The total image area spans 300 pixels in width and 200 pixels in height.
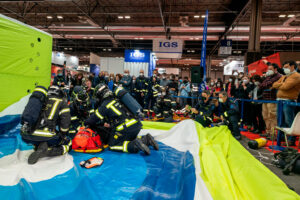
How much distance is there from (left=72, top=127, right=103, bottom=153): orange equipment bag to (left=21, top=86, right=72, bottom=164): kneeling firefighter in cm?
13

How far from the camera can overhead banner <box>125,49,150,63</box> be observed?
14312 millimetres

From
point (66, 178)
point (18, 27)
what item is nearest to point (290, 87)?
point (66, 178)

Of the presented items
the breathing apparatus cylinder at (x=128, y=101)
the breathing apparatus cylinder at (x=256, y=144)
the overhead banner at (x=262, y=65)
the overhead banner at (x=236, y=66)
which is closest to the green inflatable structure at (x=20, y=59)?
the breathing apparatus cylinder at (x=128, y=101)

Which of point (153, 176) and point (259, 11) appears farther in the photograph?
point (259, 11)

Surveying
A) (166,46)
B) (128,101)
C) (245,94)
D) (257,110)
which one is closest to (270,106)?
(257,110)

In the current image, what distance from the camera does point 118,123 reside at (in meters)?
3.30

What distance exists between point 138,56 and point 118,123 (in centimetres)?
1176

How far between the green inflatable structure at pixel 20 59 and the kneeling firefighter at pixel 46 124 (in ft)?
6.53

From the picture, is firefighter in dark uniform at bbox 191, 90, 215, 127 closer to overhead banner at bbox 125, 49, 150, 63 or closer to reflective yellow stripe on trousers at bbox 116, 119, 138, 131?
reflective yellow stripe on trousers at bbox 116, 119, 138, 131

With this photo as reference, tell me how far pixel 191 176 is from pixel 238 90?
5.18m

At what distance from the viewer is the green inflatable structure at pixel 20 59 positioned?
4.03 metres

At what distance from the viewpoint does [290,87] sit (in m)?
4.05

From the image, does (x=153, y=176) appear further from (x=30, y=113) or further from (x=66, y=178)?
(x=30, y=113)

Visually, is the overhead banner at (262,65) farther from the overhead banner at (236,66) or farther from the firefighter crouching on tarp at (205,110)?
the overhead banner at (236,66)
